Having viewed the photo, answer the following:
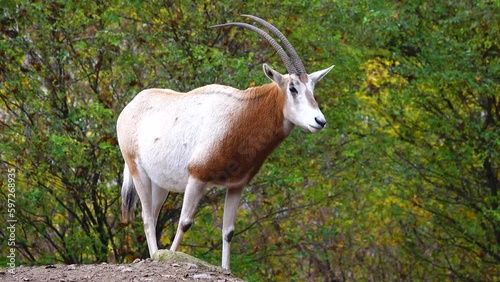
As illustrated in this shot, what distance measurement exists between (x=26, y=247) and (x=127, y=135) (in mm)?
5253

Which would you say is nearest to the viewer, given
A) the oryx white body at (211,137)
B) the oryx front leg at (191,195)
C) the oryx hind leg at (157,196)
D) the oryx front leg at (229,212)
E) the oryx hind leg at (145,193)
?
Answer: the oryx white body at (211,137)

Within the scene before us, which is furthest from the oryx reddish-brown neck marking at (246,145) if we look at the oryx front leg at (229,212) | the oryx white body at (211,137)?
the oryx front leg at (229,212)

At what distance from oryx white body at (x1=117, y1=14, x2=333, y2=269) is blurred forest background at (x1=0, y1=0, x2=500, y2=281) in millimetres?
2894

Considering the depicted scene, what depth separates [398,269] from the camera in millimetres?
21156

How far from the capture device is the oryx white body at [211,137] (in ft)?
29.1

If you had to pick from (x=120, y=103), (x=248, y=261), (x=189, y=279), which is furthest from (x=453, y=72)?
(x=189, y=279)

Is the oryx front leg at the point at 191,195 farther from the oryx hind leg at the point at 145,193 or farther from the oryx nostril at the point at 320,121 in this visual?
the oryx nostril at the point at 320,121

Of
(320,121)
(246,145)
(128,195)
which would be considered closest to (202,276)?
(246,145)

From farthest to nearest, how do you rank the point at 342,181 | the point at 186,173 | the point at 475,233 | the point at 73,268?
the point at 475,233
the point at 342,181
the point at 186,173
the point at 73,268

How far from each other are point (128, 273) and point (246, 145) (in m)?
1.68

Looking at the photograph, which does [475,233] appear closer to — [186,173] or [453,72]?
[453,72]

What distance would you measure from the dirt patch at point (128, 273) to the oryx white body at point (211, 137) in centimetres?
83

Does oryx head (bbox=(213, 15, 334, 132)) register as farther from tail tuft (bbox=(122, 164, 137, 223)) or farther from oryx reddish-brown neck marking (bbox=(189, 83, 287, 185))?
tail tuft (bbox=(122, 164, 137, 223))

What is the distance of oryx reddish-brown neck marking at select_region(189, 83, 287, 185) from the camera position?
888cm
